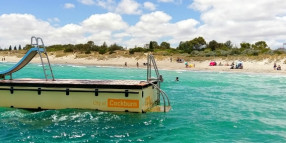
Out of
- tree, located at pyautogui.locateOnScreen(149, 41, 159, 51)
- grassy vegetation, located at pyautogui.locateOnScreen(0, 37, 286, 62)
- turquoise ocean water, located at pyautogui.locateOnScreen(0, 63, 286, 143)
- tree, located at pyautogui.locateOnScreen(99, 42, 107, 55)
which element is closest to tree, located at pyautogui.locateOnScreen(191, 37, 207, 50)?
grassy vegetation, located at pyautogui.locateOnScreen(0, 37, 286, 62)

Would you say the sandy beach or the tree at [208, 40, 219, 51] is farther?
the tree at [208, 40, 219, 51]

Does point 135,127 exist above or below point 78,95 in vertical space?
below

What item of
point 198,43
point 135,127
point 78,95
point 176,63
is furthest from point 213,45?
point 135,127

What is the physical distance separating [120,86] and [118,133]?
220 centimetres

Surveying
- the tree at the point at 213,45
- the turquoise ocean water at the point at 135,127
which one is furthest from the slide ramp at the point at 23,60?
the tree at the point at 213,45

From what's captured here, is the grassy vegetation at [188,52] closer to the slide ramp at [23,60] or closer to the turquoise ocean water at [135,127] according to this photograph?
the turquoise ocean water at [135,127]

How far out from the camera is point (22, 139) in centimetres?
973

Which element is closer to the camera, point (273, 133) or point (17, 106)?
point (273, 133)

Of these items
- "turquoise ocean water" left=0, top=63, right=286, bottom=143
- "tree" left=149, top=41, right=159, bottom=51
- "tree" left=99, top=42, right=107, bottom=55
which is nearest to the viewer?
"turquoise ocean water" left=0, top=63, right=286, bottom=143

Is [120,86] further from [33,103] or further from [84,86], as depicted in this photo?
[33,103]

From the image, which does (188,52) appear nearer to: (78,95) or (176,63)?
(176,63)

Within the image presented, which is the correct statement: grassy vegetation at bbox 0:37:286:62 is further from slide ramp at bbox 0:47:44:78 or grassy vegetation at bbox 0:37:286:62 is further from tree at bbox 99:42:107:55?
slide ramp at bbox 0:47:44:78

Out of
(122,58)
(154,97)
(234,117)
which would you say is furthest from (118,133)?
(122,58)

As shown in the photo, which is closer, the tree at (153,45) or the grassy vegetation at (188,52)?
the grassy vegetation at (188,52)
